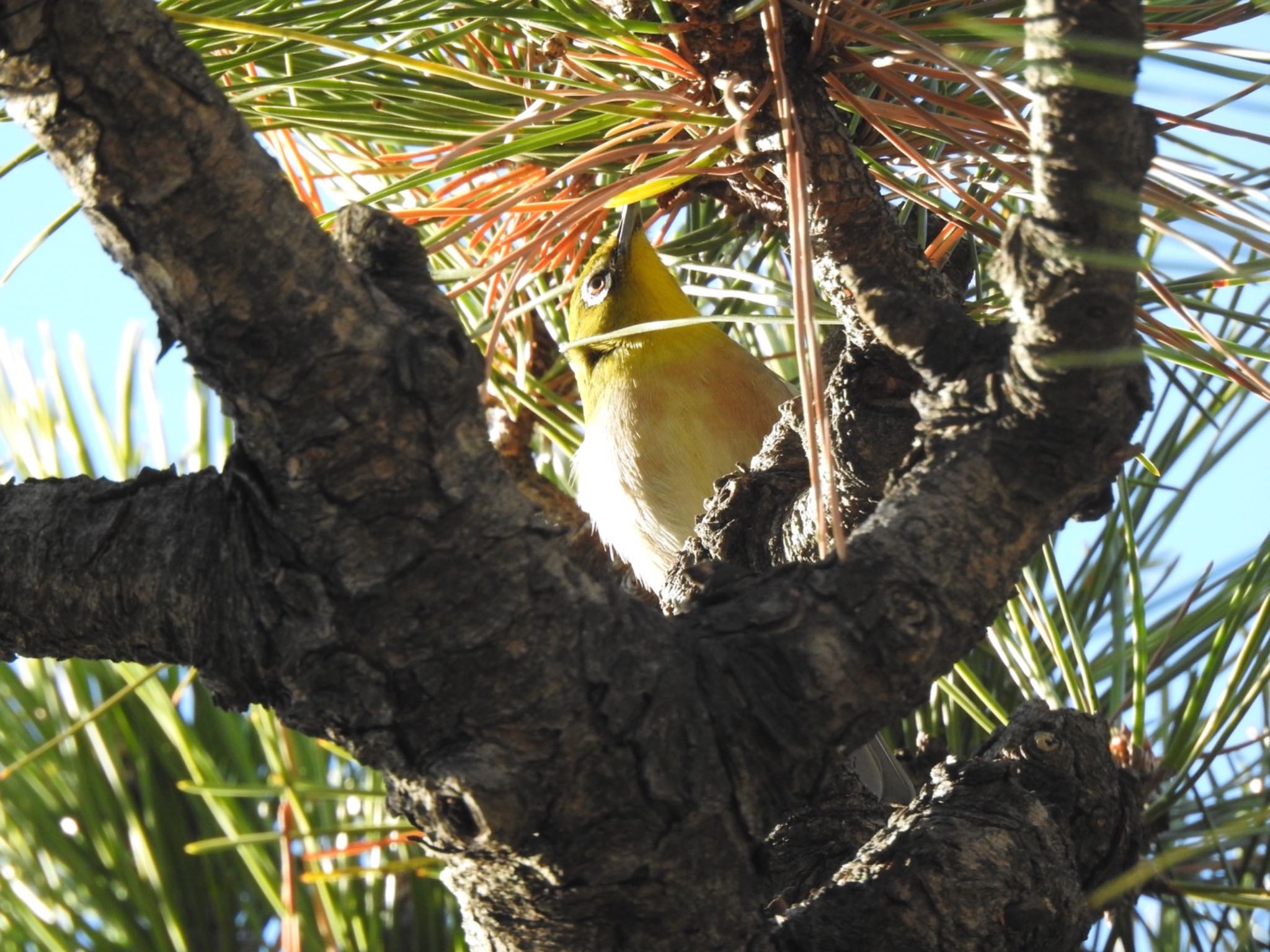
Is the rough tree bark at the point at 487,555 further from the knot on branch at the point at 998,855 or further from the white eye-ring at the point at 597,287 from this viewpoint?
the white eye-ring at the point at 597,287

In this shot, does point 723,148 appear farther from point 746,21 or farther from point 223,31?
point 223,31

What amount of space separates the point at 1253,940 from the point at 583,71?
111 cm

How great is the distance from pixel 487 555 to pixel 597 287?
5.87 feet

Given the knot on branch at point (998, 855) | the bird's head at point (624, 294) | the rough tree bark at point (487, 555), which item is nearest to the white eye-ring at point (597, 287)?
the bird's head at point (624, 294)

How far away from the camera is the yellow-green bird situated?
2316 millimetres

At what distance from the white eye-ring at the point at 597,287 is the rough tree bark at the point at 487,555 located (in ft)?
5.33

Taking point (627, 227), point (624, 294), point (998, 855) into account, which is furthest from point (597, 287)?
point (998, 855)

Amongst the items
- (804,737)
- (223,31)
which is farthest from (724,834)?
(223,31)

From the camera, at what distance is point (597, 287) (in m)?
2.57

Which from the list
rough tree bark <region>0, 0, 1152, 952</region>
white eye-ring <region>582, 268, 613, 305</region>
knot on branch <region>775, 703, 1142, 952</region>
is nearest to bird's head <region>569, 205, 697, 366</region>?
white eye-ring <region>582, 268, 613, 305</region>

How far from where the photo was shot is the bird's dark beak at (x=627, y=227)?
68.9 inches

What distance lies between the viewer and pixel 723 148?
1145 millimetres

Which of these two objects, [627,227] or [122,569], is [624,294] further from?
[122,569]

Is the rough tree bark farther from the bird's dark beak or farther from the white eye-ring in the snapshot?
the white eye-ring
